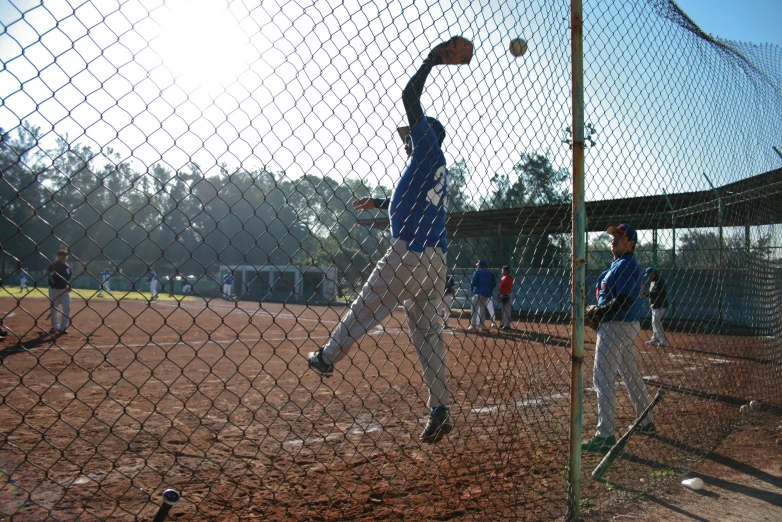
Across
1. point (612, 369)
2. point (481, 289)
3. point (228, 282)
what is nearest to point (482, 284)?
point (481, 289)

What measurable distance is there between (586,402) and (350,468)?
320cm

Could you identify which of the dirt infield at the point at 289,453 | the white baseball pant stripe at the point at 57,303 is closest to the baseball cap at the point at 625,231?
the dirt infield at the point at 289,453

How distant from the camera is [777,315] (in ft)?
21.3

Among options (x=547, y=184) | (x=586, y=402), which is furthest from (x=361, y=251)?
(x=586, y=402)

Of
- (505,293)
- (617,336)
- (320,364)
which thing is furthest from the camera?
(505,293)

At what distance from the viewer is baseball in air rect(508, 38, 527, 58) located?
3.37 m

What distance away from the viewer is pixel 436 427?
11.0 feet

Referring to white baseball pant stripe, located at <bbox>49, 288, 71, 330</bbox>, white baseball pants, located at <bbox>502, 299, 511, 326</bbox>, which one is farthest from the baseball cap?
white baseball pant stripe, located at <bbox>49, 288, 71, 330</bbox>

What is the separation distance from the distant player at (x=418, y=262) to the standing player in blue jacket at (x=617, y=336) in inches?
63.5

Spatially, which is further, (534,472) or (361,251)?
(534,472)

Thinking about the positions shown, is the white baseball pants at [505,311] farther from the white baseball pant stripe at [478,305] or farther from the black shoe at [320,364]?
the black shoe at [320,364]

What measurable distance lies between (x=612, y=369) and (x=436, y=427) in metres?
1.81

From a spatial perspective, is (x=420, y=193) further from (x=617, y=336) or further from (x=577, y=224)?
(x=617, y=336)

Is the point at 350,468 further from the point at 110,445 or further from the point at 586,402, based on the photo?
the point at 586,402
